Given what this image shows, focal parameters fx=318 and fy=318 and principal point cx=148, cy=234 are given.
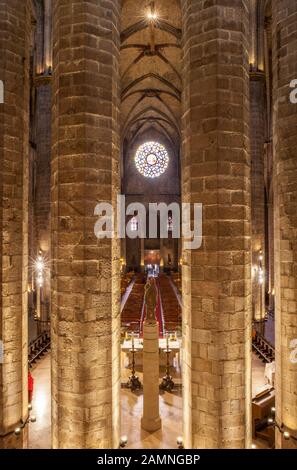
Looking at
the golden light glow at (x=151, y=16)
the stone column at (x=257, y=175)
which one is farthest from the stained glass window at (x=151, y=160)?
the stone column at (x=257, y=175)

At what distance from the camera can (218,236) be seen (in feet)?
15.1

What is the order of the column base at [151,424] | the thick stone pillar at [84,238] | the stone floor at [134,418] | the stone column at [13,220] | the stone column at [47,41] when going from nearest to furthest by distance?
the thick stone pillar at [84,238] → the stone column at [13,220] → the stone floor at [134,418] → the column base at [151,424] → the stone column at [47,41]

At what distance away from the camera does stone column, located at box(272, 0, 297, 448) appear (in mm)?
5316

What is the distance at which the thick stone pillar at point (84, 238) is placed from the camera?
446 centimetres

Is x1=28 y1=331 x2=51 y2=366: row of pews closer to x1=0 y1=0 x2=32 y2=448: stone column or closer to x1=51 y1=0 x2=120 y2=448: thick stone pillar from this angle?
x1=0 y1=0 x2=32 y2=448: stone column

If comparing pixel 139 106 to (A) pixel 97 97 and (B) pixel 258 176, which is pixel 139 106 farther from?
(A) pixel 97 97

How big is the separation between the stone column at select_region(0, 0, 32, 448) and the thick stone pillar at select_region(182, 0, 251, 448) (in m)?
3.16

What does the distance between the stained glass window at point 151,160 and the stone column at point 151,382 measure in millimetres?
25628

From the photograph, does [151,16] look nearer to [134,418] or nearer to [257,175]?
[257,175]

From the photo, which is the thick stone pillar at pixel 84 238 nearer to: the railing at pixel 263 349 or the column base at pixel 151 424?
the column base at pixel 151 424

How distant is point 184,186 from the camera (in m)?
5.10

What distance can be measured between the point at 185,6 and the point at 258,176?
9.90 m

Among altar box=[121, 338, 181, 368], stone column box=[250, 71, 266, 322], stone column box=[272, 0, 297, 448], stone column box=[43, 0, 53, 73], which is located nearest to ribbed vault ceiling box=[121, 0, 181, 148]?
stone column box=[43, 0, 53, 73]

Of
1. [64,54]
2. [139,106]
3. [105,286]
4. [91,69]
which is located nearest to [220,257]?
[105,286]
